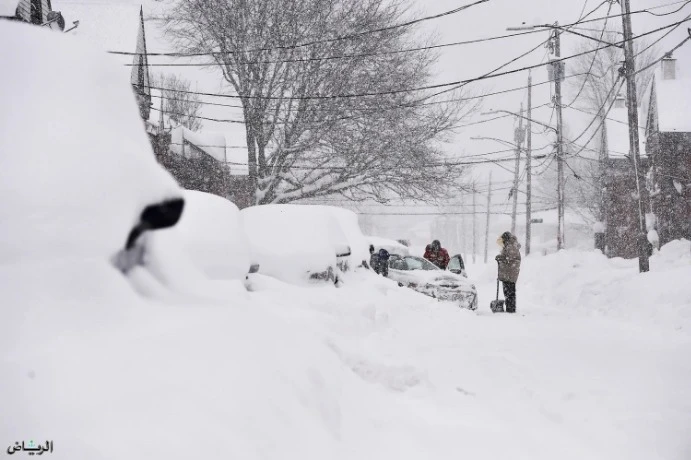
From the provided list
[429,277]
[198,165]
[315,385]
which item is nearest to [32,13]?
[198,165]

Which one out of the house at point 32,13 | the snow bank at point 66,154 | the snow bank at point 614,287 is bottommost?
the snow bank at point 614,287

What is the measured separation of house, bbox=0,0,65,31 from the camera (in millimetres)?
18219

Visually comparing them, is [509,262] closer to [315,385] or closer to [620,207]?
[315,385]

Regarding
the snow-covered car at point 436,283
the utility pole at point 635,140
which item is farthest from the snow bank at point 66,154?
the utility pole at point 635,140

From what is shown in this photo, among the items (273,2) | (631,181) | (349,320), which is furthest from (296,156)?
(631,181)

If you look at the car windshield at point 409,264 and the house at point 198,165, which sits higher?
the house at point 198,165

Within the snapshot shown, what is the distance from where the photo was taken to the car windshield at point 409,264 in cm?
1463

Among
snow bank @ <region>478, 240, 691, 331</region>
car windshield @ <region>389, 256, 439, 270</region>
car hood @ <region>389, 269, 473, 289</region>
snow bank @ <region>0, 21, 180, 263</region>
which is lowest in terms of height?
snow bank @ <region>478, 240, 691, 331</region>

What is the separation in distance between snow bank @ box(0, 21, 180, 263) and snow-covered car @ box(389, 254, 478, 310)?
10.7 metres

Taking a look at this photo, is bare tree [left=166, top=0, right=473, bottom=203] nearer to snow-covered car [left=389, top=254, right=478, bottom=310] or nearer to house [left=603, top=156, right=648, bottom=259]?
snow-covered car [left=389, top=254, right=478, bottom=310]

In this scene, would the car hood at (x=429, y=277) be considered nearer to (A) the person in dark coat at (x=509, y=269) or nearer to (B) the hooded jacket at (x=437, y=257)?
(A) the person in dark coat at (x=509, y=269)

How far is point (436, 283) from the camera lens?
44.2 ft

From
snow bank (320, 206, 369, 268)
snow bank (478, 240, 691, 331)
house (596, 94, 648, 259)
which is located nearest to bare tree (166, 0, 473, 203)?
snow bank (478, 240, 691, 331)

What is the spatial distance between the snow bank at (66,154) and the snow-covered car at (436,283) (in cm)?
1075
